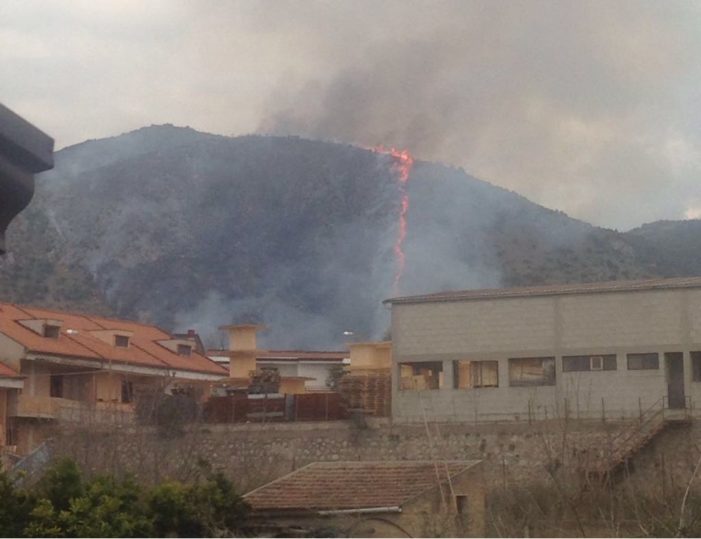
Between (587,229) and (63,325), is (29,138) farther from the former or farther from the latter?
(587,229)

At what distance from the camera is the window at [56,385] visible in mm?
41625

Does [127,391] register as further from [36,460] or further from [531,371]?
[531,371]

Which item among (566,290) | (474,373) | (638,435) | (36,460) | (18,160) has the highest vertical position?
(566,290)

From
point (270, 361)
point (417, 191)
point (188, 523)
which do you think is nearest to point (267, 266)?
point (417, 191)

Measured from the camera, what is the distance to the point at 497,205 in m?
122

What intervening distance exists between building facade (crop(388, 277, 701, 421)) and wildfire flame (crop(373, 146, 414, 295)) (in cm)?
7357

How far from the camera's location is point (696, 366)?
115ft

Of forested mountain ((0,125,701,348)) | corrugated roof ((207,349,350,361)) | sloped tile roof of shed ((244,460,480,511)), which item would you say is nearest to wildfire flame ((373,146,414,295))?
forested mountain ((0,125,701,348))

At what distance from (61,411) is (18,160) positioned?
118ft

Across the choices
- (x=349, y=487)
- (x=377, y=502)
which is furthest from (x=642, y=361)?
(x=377, y=502)

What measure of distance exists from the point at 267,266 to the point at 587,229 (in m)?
35.3

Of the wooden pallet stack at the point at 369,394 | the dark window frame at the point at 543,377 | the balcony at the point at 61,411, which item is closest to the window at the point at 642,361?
the dark window frame at the point at 543,377

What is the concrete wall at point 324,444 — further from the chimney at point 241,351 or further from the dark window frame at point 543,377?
the chimney at point 241,351

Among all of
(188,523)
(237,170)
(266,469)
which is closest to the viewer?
(188,523)
